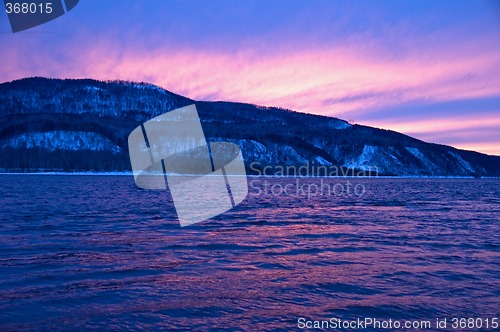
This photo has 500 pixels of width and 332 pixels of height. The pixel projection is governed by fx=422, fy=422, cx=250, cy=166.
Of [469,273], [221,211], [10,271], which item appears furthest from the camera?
[221,211]

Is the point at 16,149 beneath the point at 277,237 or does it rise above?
above

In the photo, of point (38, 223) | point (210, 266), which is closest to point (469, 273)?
point (210, 266)

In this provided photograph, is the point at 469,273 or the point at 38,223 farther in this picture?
the point at 38,223

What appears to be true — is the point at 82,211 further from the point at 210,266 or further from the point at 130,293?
the point at 130,293

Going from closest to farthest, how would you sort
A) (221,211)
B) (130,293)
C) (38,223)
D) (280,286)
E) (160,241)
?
(130,293)
(280,286)
(160,241)
(38,223)
(221,211)

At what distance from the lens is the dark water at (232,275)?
28.7ft

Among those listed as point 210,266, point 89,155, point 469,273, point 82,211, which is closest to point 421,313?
point 469,273

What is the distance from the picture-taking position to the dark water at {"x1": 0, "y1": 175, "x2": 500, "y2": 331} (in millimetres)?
8758

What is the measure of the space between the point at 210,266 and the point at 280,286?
2825 mm

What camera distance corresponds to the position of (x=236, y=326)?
812cm

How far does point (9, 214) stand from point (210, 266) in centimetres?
1745

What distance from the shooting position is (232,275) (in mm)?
11875

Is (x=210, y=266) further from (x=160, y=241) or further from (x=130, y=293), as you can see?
(x=160, y=241)

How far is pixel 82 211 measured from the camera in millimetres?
27703
